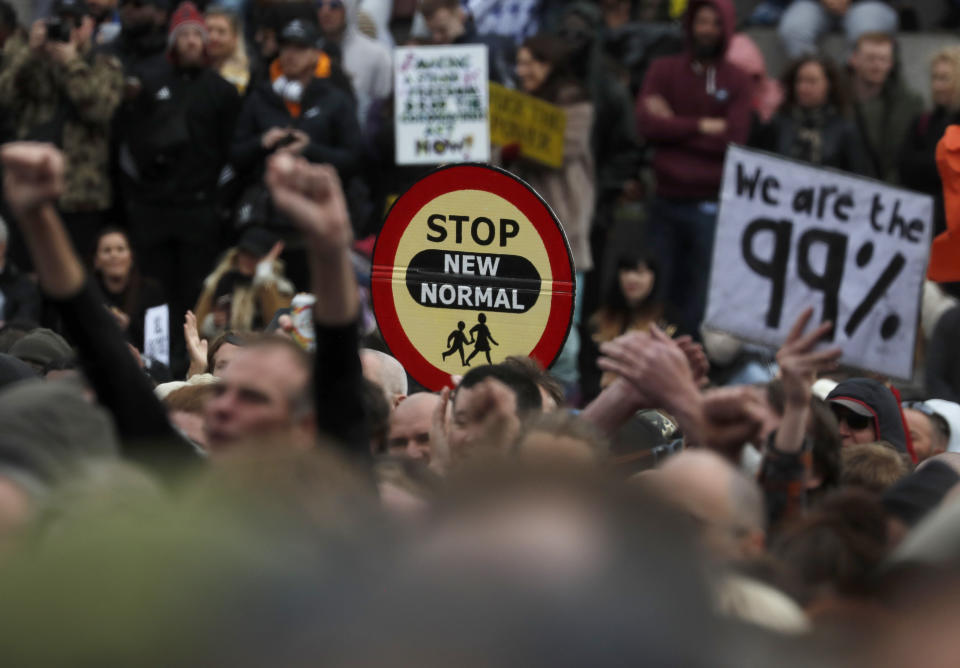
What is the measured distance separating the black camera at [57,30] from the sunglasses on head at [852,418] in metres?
6.17

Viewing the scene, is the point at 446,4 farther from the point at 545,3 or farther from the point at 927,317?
the point at 927,317

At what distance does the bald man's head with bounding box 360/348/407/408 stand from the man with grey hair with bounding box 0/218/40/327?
430 centimetres

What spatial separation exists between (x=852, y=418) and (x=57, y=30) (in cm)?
629

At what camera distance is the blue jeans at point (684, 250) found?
1080cm

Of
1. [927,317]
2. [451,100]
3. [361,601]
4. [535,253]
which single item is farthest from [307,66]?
[361,601]

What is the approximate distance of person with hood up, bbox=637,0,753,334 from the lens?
35.3 ft

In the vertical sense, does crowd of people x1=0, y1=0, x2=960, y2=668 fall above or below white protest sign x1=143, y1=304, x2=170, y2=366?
above

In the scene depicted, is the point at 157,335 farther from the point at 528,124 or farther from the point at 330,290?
the point at 330,290

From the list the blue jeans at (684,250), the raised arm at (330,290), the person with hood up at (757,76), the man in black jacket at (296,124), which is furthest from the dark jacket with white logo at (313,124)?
the raised arm at (330,290)

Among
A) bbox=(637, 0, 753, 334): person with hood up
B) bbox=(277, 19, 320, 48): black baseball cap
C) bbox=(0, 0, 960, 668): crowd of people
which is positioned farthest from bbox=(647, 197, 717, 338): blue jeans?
bbox=(277, 19, 320, 48): black baseball cap

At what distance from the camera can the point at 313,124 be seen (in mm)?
10609

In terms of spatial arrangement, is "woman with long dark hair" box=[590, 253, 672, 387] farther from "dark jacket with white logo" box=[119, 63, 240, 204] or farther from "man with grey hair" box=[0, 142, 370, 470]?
"man with grey hair" box=[0, 142, 370, 470]

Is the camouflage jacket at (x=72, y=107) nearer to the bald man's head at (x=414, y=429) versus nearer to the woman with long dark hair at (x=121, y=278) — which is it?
the woman with long dark hair at (x=121, y=278)

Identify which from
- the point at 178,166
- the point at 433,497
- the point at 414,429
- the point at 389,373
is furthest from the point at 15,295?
the point at 433,497
